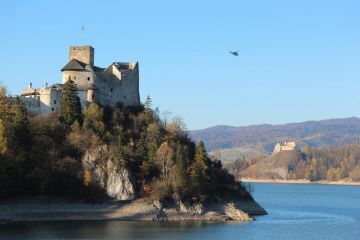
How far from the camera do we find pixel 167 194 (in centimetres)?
7944

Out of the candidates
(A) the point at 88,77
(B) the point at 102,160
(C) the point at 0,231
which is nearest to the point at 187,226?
(B) the point at 102,160

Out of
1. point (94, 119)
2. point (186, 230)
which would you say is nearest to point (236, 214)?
point (186, 230)

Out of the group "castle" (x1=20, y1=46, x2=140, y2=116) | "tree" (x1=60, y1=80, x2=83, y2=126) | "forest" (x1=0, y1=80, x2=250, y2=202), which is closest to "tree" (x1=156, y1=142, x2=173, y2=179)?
"forest" (x1=0, y1=80, x2=250, y2=202)

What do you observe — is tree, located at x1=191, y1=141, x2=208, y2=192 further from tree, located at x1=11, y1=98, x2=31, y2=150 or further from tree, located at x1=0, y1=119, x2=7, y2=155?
tree, located at x1=0, y1=119, x2=7, y2=155

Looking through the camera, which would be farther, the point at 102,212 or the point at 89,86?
the point at 89,86

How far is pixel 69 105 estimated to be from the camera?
273 feet

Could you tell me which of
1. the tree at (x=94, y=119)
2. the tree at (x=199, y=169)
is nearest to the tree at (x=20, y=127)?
the tree at (x=94, y=119)

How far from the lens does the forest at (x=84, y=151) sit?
76.4m

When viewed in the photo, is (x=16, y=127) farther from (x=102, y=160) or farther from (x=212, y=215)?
(x=212, y=215)

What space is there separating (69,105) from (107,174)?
31.5 feet

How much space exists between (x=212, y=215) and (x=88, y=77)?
23.5 meters

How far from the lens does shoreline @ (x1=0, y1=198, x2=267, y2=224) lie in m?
73.8

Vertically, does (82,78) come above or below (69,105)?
above

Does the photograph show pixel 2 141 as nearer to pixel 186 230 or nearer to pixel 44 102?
pixel 44 102
